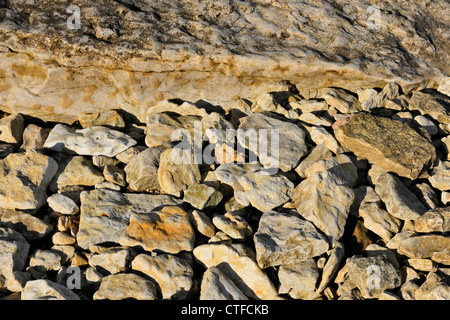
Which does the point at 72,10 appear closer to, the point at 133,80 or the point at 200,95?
the point at 133,80

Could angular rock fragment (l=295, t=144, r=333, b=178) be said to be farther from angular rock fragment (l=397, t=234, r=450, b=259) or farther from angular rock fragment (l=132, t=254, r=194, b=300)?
angular rock fragment (l=132, t=254, r=194, b=300)

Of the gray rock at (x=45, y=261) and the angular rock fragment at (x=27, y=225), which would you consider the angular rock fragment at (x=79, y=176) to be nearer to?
the angular rock fragment at (x=27, y=225)

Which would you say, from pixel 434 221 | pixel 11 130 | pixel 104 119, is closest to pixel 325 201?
pixel 434 221

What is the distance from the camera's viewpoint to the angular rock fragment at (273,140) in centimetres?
281

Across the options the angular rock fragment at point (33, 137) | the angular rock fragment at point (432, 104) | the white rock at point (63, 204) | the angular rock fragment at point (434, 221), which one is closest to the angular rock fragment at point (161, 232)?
the white rock at point (63, 204)

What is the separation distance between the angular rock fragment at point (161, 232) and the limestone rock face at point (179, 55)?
1.02 metres

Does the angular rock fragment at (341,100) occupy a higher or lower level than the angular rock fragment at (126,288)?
higher

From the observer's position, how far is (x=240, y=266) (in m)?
2.28

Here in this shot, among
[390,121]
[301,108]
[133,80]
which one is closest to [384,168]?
[390,121]

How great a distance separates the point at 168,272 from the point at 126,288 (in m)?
0.21

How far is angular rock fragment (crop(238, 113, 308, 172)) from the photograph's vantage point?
2.81 metres

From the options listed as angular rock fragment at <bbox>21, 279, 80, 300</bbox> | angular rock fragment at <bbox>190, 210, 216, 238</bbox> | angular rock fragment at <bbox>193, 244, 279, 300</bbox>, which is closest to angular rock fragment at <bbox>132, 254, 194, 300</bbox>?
angular rock fragment at <bbox>193, 244, 279, 300</bbox>

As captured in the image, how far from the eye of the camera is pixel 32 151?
2.77 metres

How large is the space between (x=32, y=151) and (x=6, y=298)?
0.95 meters
